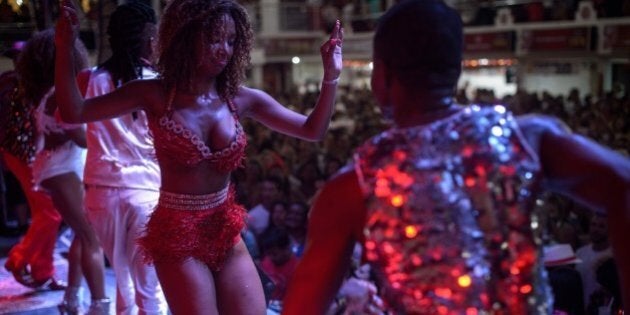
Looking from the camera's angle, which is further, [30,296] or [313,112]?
[30,296]

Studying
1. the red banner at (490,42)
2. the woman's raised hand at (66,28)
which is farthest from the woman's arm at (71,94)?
the red banner at (490,42)

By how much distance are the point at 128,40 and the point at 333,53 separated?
1.01m

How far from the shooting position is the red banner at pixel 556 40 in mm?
18773

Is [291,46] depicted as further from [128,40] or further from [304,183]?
[128,40]

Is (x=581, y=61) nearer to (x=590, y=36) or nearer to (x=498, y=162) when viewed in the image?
(x=590, y=36)

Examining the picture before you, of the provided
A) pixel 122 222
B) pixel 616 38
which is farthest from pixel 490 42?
pixel 122 222

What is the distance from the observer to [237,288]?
110 inches

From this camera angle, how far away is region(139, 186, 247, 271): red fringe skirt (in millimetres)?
2750

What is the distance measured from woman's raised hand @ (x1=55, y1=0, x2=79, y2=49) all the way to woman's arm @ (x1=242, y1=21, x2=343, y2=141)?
2.10 ft

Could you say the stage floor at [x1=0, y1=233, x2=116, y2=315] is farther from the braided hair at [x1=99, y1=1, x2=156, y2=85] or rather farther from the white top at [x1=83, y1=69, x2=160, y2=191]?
the braided hair at [x1=99, y1=1, x2=156, y2=85]

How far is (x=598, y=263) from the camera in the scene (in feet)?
17.4

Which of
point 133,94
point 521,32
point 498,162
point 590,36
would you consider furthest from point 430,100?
point 521,32

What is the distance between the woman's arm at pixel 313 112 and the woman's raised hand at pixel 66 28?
639 mm

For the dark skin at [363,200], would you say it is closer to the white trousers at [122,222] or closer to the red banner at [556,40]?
the white trousers at [122,222]
